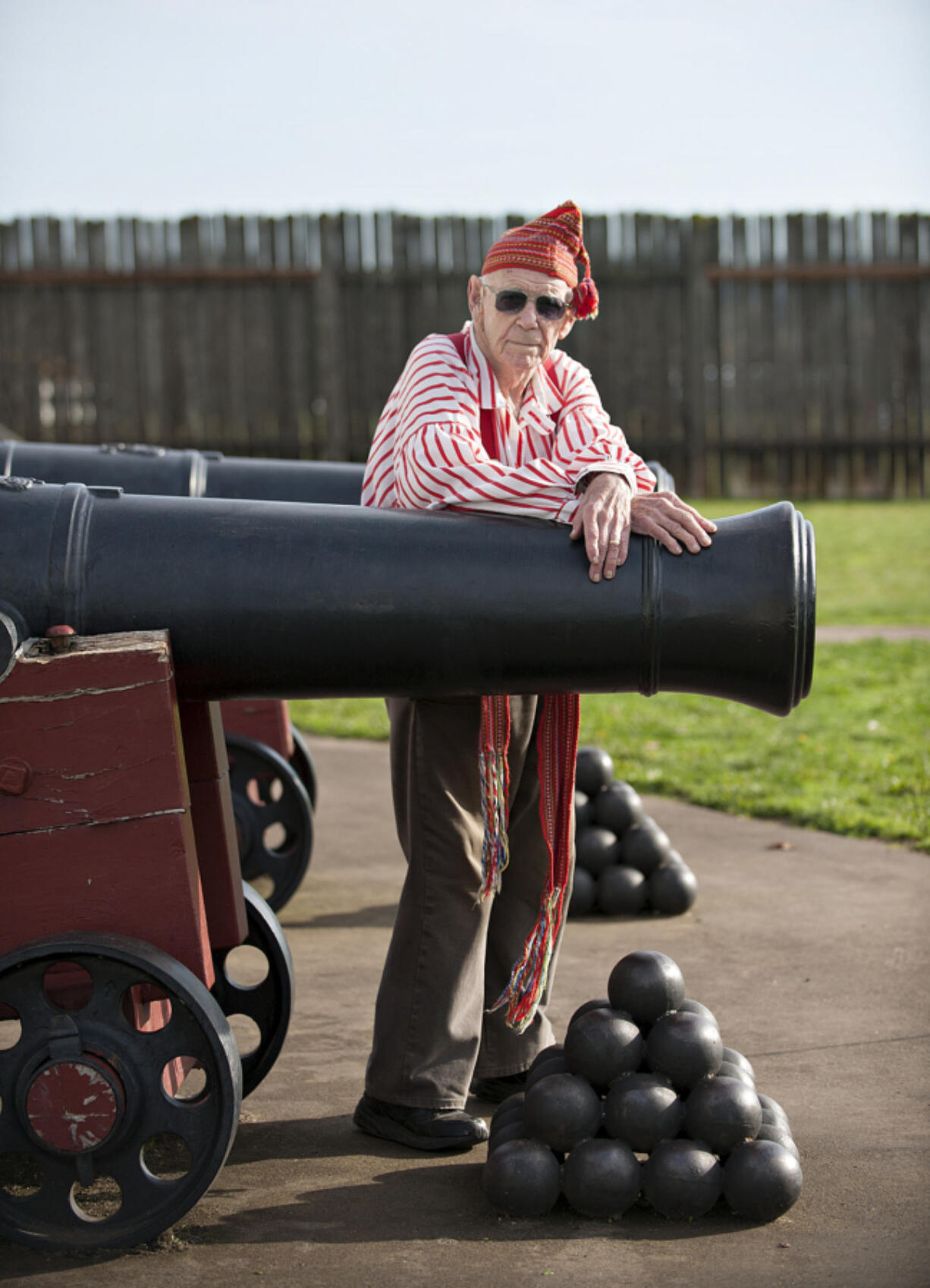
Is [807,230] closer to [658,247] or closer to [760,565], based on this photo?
[658,247]

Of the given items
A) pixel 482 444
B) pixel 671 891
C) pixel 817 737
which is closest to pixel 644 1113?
pixel 482 444

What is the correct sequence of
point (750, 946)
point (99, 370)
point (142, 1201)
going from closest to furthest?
point (142, 1201), point (750, 946), point (99, 370)

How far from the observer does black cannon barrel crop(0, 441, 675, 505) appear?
513cm

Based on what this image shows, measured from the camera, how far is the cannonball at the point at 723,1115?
2.87m

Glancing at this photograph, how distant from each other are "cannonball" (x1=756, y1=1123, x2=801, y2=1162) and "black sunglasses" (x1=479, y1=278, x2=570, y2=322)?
1661mm

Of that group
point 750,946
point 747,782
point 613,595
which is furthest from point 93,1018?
point 747,782

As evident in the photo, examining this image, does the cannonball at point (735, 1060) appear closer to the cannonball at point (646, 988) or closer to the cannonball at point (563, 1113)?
the cannonball at point (646, 988)

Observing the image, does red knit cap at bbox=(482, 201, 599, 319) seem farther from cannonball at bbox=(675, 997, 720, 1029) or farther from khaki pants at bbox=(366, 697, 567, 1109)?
cannonball at bbox=(675, 997, 720, 1029)

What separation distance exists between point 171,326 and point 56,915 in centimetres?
1147

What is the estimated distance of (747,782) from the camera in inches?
263

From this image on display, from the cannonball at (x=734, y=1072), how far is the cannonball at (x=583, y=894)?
1.89 meters

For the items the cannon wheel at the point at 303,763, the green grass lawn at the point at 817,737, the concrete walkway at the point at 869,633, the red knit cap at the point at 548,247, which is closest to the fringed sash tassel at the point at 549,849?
the red knit cap at the point at 548,247

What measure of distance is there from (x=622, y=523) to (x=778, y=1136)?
1.18 metres

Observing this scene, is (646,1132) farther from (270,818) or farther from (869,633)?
(869,633)
